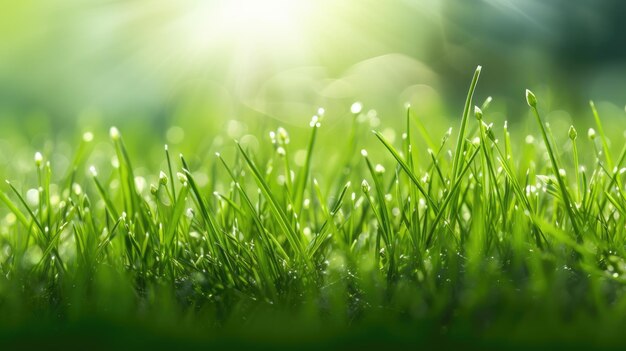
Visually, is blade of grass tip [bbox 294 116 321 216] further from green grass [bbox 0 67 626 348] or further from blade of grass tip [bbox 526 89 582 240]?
blade of grass tip [bbox 526 89 582 240]

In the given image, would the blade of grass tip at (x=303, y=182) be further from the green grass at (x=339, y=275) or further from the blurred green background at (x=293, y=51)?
the blurred green background at (x=293, y=51)

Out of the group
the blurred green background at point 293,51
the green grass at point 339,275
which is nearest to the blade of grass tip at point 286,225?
the green grass at point 339,275

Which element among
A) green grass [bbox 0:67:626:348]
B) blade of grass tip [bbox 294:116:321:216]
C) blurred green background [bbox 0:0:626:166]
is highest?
blurred green background [bbox 0:0:626:166]

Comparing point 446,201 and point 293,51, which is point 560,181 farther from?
point 293,51

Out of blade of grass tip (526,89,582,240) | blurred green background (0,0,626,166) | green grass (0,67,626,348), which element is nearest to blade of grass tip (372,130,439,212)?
green grass (0,67,626,348)

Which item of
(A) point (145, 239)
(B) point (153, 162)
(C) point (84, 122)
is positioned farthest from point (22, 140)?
(A) point (145, 239)

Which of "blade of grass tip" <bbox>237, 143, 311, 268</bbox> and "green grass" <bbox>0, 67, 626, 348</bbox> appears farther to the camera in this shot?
"blade of grass tip" <bbox>237, 143, 311, 268</bbox>

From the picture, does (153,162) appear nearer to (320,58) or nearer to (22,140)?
(22,140)

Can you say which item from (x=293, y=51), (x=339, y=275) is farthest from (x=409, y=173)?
(x=293, y=51)
